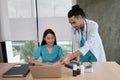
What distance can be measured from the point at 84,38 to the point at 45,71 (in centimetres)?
88

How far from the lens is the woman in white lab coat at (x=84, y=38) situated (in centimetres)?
237

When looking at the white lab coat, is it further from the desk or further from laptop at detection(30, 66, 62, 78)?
laptop at detection(30, 66, 62, 78)

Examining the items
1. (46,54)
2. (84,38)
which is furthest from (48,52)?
(84,38)

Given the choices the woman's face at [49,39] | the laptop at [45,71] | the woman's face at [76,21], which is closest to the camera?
the laptop at [45,71]

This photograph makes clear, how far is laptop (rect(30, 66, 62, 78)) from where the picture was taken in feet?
6.16

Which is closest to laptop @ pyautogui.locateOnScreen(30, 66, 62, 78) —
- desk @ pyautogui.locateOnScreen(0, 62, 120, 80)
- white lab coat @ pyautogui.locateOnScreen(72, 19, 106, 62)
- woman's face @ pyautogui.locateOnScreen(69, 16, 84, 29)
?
desk @ pyautogui.locateOnScreen(0, 62, 120, 80)

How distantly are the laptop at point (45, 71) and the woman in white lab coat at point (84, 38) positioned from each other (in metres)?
0.34

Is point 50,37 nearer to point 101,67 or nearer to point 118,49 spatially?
point 101,67

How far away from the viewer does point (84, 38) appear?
262 cm

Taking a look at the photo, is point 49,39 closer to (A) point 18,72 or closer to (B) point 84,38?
(B) point 84,38

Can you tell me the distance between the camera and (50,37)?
102 inches

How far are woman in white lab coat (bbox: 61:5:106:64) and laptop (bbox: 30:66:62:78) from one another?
34cm

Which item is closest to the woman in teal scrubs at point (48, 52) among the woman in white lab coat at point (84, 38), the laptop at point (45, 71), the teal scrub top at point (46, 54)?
the teal scrub top at point (46, 54)

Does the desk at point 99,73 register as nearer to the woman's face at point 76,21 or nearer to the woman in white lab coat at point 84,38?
the woman in white lab coat at point 84,38
